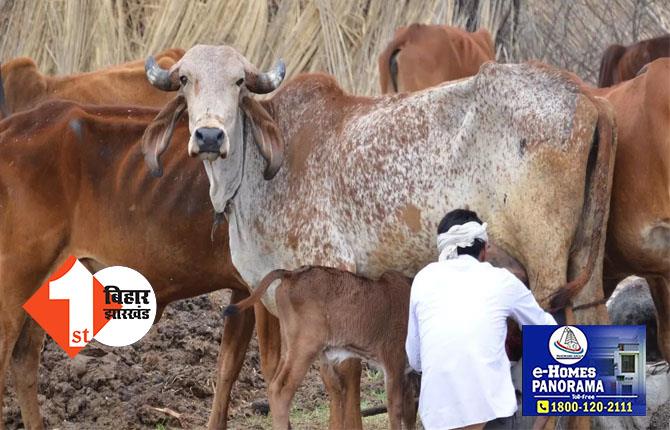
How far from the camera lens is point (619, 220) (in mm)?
7363

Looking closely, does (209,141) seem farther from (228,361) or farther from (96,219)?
(228,361)

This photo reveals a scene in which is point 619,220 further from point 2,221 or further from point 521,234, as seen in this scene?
point 2,221

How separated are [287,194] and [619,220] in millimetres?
1765

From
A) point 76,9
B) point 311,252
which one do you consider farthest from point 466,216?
point 76,9

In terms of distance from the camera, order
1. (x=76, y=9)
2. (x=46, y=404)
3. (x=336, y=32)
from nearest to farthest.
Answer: (x=46, y=404) → (x=336, y=32) → (x=76, y=9)

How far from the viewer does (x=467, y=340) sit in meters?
6.04

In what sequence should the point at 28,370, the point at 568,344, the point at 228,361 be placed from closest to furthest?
the point at 568,344 < the point at 228,361 < the point at 28,370

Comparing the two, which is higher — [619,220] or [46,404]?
[619,220]

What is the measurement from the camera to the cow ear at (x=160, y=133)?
761cm

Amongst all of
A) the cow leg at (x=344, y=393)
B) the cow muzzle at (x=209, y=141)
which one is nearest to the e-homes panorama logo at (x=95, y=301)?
the cow leg at (x=344, y=393)

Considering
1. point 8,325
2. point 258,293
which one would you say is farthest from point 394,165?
point 8,325

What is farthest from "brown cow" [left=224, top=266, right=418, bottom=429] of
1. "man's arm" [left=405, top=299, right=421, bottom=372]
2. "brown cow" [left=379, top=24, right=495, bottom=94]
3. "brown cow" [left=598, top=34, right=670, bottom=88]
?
"brown cow" [left=379, top=24, right=495, bottom=94]

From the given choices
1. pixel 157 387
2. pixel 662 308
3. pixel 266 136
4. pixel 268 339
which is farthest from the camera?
pixel 157 387

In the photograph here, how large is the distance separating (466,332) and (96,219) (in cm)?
322
